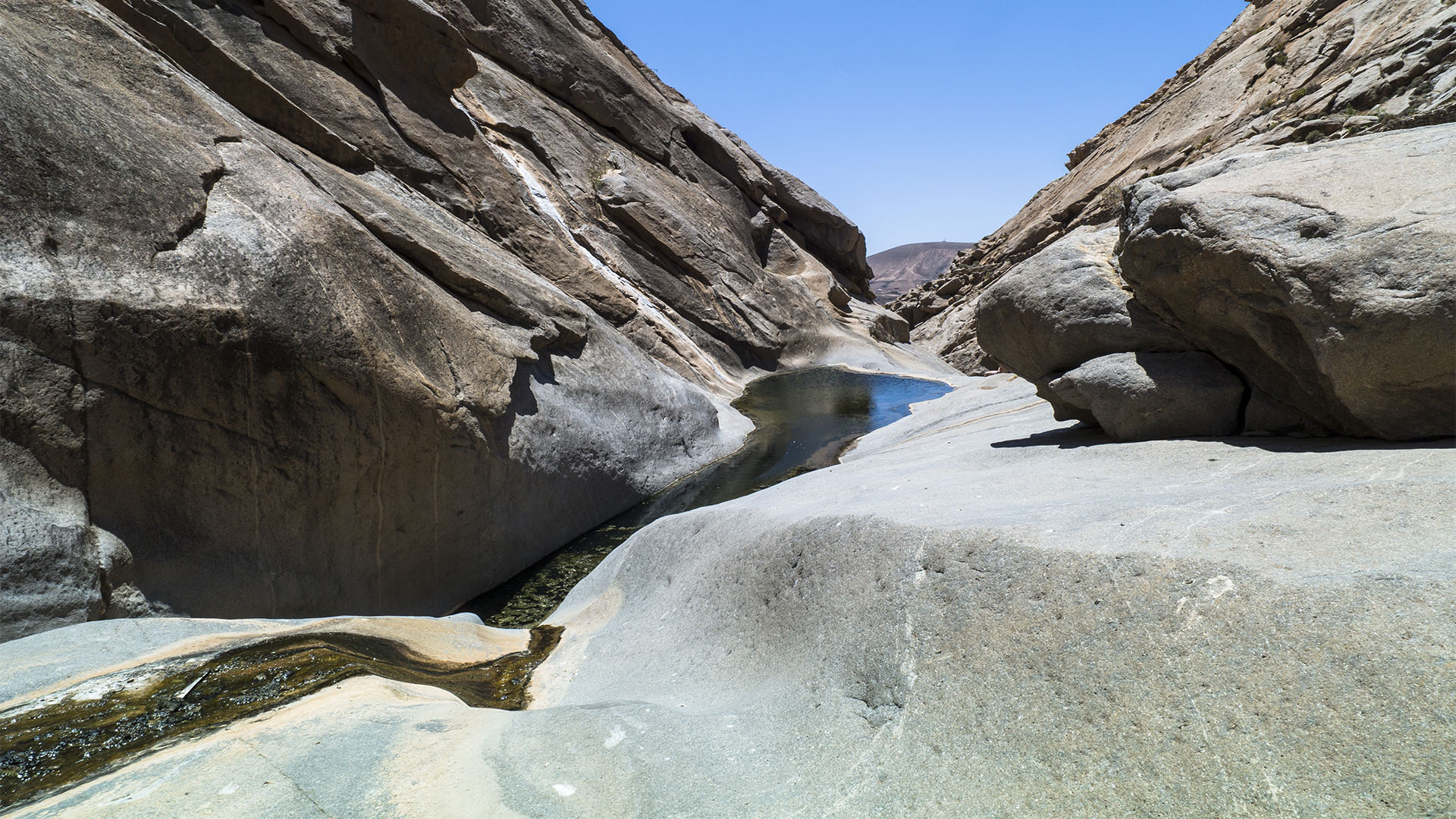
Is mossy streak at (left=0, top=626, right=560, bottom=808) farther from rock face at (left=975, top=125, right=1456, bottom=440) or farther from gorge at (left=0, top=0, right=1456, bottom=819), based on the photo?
rock face at (left=975, top=125, right=1456, bottom=440)

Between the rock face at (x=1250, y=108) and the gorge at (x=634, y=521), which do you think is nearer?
the gorge at (x=634, y=521)

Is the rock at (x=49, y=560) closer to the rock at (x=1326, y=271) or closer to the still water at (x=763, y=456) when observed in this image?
Result: the still water at (x=763, y=456)

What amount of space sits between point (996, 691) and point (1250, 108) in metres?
26.9

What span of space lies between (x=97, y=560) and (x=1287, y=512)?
6.63 m

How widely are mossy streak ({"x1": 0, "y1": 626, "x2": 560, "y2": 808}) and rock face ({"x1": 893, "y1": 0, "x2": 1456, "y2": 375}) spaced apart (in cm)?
683

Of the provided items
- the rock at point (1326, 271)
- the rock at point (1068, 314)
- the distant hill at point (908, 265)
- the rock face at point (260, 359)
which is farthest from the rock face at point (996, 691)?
the distant hill at point (908, 265)

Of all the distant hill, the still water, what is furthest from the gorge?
the distant hill

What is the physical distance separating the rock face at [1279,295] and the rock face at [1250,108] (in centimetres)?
117

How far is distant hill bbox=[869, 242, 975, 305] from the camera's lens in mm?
124713

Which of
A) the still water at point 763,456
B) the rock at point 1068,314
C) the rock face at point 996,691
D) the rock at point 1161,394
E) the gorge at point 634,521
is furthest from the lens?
the still water at point 763,456

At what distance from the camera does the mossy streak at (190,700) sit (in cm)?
293

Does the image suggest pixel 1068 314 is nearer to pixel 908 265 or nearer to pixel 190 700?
pixel 190 700

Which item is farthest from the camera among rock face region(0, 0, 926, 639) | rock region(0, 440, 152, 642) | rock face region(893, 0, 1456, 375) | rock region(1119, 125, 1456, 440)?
rock face region(893, 0, 1456, 375)

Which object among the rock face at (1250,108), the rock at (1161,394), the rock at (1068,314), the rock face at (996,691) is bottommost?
the rock face at (996,691)
